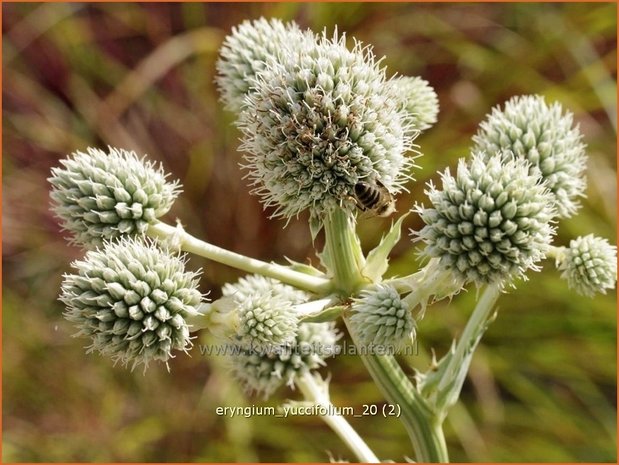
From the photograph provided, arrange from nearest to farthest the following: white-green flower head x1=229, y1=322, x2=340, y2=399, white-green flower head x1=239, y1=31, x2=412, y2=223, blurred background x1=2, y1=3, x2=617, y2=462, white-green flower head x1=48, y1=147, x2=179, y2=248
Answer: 1. white-green flower head x1=239, y1=31, x2=412, y2=223
2. white-green flower head x1=48, y1=147, x2=179, y2=248
3. white-green flower head x1=229, y1=322, x2=340, y2=399
4. blurred background x1=2, y1=3, x2=617, y2=462

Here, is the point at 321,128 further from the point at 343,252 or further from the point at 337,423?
the point at 337,423

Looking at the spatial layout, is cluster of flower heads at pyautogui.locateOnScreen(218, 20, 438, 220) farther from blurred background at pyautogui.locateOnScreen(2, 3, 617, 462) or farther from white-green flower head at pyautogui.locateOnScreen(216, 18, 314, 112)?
blurred background at pyautogui.locateOnScreen(2, 3, 617, 462)

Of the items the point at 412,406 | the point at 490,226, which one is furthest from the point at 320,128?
the point at 412,406

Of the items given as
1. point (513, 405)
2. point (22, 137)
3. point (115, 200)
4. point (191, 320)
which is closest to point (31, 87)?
point (22, 137)

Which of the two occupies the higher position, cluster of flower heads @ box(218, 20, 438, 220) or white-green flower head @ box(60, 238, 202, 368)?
cluster of flower heads @ box(218, 20, 438, 220)

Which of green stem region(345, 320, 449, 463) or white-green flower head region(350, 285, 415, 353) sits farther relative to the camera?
green stem region(345, 320, 449, 463)

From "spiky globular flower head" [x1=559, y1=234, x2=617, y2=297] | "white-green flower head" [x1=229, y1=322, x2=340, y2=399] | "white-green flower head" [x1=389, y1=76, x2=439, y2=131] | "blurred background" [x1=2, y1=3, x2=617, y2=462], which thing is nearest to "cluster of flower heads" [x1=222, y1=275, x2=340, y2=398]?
"white-green flower head" [x1=229, y1=322, x2=340, y2=399]
